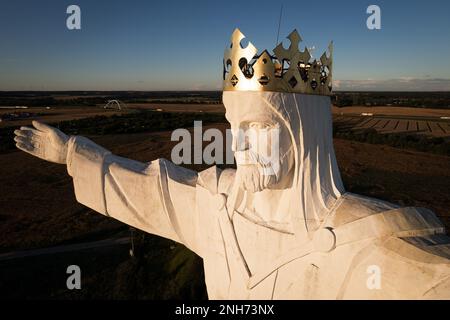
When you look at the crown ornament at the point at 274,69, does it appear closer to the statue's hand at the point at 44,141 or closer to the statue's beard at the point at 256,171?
the statue's beard at the point at 256,171

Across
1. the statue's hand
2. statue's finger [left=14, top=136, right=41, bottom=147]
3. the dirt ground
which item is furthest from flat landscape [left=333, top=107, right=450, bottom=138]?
statue's finger [left=14, top=136, right=41, bottom=147]

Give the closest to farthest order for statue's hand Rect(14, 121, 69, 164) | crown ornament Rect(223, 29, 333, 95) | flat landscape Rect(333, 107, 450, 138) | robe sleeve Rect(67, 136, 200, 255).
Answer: crown ornament Rect(223, 29, 333, 95) < robe sleeve Rect(67, 136, 200, 255) < statue's hand Rect(14, 121, 69, 164) < flat landscape Rect(333, 107, 450, 138)

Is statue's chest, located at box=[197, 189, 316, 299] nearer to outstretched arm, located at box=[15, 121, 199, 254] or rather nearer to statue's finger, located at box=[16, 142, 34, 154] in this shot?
outstretched arm, located at box=[15, 121, 199, 254]

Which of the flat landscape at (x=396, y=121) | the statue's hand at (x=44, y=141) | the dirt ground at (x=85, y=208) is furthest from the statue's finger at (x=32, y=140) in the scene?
the flat landscape at (x=396, y=121)

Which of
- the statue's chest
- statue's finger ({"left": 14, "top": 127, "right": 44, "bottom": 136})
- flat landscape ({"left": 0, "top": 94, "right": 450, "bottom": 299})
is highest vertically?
statue's finger ({"left": 14, "top": 127, "right": 44, "bottom": 136})

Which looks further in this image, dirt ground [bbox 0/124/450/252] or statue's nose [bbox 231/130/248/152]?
dirt ground [bbox 0/124/450/252]

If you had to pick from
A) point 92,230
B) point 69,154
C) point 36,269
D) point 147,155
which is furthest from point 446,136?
point 69,154
